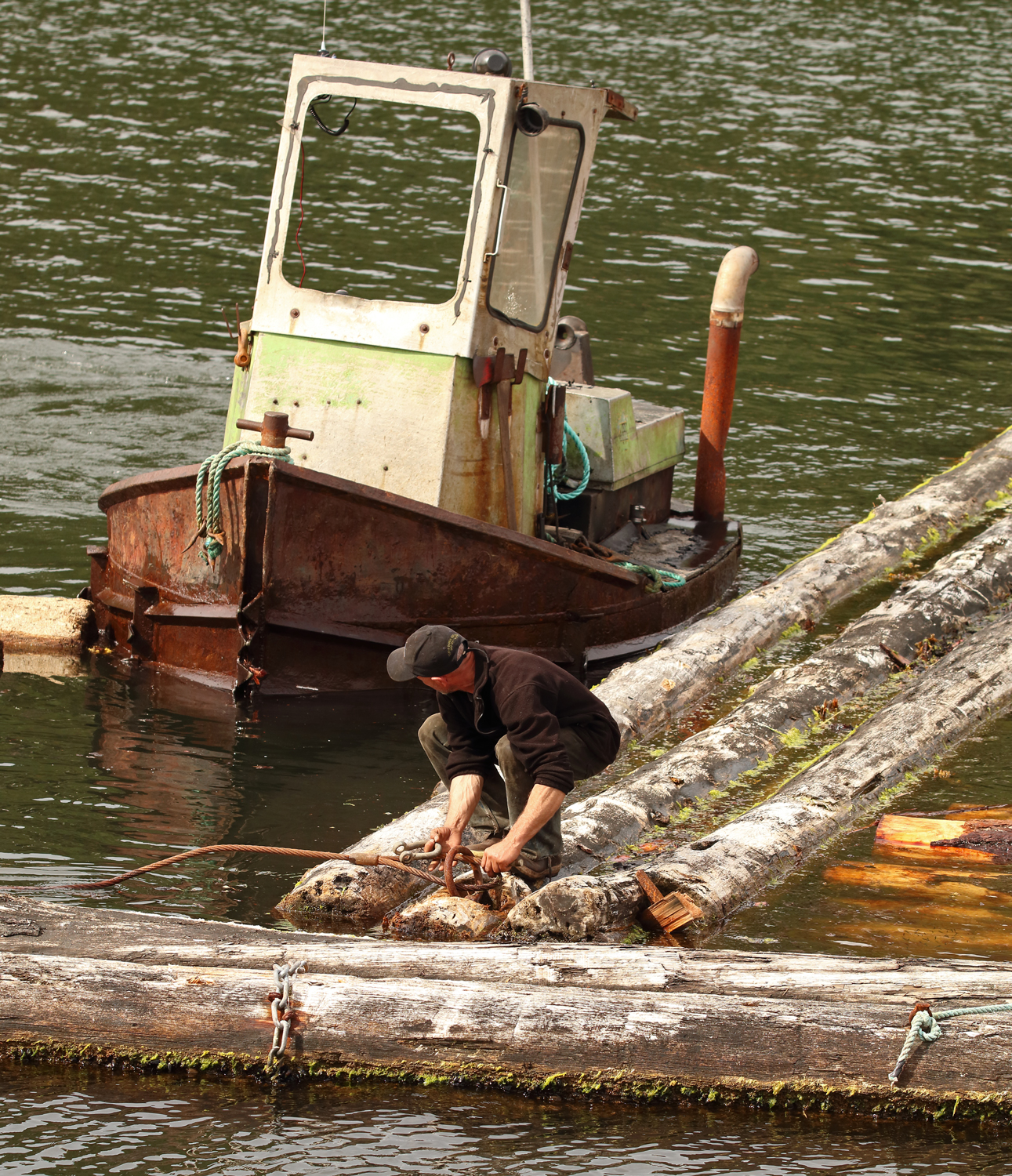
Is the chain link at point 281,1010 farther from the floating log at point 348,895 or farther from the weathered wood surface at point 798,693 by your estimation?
the weathered wood surface at point 798,693

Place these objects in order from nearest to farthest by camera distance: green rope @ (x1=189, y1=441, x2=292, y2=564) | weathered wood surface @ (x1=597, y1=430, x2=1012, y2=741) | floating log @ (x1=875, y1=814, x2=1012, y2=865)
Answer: floating log @ (x1=875, y1=814, x2=1012, y2=865), green rope @ (x1=189, y1=441, x2=292, y2=564), weathered wood surface @ (x1=597, y1=430, x2=1012, y2=741)

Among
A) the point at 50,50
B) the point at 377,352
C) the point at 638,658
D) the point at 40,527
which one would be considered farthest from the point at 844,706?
the point at 50,50

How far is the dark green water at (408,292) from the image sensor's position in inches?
215

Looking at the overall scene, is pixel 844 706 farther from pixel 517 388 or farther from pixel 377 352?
pixel 377 352

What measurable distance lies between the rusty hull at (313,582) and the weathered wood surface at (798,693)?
146 centimetres

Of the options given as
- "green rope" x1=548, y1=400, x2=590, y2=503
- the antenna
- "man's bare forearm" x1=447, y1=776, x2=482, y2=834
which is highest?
the antenna

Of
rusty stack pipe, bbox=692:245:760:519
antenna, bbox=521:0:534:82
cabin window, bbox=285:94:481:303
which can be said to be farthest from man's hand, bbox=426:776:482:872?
cabin window, bbox=285:94:481:303

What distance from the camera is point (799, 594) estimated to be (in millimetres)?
10953

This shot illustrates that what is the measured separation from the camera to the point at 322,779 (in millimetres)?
8531

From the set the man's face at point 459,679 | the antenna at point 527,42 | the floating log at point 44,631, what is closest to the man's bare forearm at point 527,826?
the man's face at point 459,679

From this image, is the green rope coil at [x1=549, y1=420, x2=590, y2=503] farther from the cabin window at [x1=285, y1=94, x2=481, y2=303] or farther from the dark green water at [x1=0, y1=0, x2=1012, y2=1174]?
the cabin window at [x1=285, y1=94, x2=481, y2=303]

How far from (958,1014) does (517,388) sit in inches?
212

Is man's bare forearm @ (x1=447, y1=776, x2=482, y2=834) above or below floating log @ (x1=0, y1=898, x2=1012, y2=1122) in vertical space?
above

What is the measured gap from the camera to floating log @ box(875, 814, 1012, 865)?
7.69 metres
